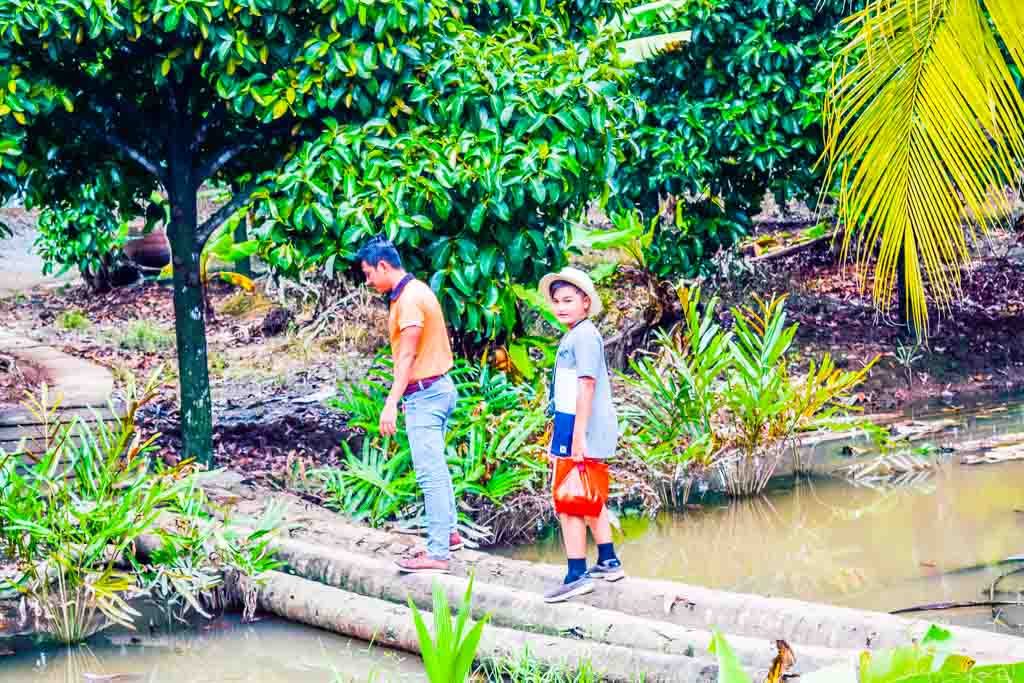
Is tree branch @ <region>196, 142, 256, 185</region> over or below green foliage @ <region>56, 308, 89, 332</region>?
over

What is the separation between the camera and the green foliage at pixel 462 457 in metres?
8.88

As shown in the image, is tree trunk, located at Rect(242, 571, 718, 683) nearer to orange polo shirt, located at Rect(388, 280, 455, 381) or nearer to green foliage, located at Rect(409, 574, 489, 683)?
green foliage, located at Rect(409, 574, 489, 683)

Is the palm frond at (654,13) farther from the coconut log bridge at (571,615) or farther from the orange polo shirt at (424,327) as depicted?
the coconut log bridge at (571,615)

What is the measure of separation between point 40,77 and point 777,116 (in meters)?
7.40

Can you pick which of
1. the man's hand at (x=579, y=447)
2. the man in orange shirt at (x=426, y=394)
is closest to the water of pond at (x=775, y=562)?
the man in orange shirt at (x=426, y=394)

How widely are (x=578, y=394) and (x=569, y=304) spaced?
0.45m

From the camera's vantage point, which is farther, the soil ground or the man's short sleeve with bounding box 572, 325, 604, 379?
the soil ground

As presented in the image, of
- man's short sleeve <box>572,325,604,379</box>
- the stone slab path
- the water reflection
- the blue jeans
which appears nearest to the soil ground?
the stone slab path

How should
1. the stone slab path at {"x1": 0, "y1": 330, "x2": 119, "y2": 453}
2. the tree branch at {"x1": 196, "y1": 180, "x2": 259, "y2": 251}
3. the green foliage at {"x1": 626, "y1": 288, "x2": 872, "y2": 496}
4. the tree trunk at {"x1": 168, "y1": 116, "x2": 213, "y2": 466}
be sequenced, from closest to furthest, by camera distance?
the tree branch at {"x1": 196, "y1": 180, "x2": 259, "y2": 251}, the tree trunk at {"x1": 168, "y1": 116, "x2": 213, "y2": 466}, the green foliage at {"x1": 626, "y1": 288, "x2": 872, "y2": 496}, the stone slab path at {"x1": 0, "y1": 330, "x2": 119, "y2": 453}

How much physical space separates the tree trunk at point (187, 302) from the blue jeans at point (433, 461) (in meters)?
3.04

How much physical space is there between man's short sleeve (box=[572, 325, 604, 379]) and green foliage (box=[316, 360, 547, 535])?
2.71m

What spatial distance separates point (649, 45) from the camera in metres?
12.8

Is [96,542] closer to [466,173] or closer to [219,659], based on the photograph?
[219,659]

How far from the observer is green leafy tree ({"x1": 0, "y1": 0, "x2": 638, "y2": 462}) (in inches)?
335
